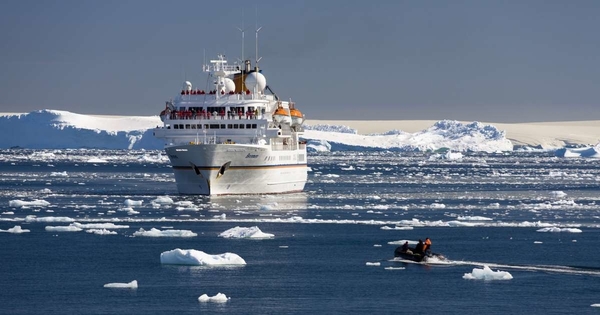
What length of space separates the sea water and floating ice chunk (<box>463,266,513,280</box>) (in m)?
0.38

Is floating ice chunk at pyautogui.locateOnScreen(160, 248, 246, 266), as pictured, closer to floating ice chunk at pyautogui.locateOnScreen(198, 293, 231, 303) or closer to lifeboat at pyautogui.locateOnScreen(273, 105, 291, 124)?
floating ice chunk at pyautogui.locateOnScreen(198, 293, 231, 303)

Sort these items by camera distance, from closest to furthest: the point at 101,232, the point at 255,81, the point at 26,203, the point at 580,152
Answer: the point at 101,232 → the point at 26,203 → the point at 255,81 → the point at 580,152

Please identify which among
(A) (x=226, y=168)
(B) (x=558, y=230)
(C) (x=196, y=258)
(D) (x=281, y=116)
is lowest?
(C) (x=196, y=258)

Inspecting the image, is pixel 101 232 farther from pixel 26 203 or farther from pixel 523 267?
pixel 523 267

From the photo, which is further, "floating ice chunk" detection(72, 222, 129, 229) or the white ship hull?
the white ship hull

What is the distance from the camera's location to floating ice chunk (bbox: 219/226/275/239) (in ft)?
132

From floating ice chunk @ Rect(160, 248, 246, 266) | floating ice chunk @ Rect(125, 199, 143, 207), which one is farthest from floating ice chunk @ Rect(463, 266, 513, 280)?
floating ice chunk @ Rect(125, 199, 143, 207)

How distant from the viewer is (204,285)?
2934cm

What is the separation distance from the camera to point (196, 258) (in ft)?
107

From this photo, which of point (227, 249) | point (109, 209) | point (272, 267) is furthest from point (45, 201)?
point (272, 267)

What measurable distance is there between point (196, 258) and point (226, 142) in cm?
2926

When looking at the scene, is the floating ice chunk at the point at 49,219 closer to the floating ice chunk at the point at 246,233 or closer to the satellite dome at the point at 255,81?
the floating ice chunk at the point at 246,233

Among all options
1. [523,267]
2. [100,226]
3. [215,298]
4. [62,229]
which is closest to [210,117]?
[100,226]

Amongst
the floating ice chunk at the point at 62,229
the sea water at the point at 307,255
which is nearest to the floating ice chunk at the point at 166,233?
the sea water at the point at 307,255
